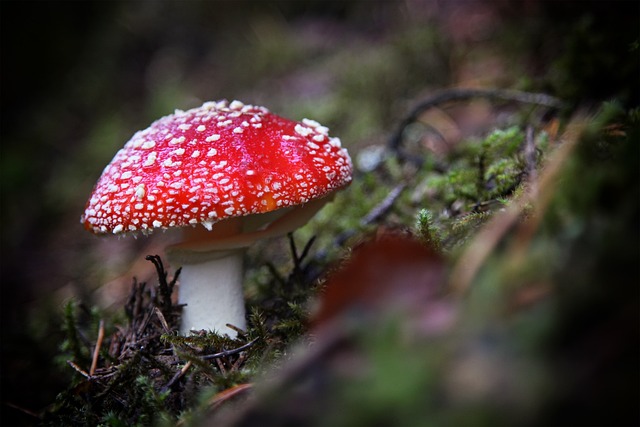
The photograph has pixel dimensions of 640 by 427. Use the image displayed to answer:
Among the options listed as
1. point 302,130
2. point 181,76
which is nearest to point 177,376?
point 302,130

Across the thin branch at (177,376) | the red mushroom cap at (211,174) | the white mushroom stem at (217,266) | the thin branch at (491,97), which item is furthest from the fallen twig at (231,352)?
the thin branch at (491,97)

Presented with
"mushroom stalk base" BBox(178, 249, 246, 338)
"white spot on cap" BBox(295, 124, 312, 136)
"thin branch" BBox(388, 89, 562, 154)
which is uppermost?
"white spot on cap" BBox(295, 124, 312, 136)

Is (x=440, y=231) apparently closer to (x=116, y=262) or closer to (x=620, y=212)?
(x=620, y=212)

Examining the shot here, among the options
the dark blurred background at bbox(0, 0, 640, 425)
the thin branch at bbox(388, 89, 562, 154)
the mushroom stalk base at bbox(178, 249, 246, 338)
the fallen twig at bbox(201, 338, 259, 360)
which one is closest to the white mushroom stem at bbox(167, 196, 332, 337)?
the mushroom stalk base at bbox(178, 249, 246, 338)

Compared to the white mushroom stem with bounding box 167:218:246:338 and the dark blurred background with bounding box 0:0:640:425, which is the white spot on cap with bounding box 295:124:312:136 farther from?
the dark blurred background with bounding box 0:0:640:425

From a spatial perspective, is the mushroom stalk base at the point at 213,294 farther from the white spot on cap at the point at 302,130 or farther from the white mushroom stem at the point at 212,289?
the white spot on cap at the point at 302,130

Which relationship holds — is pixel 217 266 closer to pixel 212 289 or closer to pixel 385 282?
pixel 212 289
